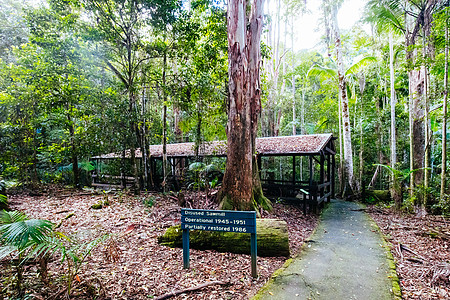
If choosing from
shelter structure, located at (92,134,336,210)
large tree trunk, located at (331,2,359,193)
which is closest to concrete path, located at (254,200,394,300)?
shelter structure, located at (92,134,336,210)

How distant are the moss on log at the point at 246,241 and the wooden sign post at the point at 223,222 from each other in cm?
87

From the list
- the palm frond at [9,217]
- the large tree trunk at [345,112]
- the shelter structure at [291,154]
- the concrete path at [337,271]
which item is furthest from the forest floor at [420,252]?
the palm frond at [9,217]

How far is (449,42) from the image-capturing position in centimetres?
593

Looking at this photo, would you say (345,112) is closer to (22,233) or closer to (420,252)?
(420,252)

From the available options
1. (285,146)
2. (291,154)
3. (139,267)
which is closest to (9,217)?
(139,267)

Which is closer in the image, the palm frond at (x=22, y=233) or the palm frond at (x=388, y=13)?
the palm frond at (x=22, y=233)

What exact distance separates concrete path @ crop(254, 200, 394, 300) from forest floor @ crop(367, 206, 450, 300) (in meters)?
0.27

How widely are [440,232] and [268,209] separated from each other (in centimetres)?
421

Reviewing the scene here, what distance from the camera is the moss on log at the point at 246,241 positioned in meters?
4.35

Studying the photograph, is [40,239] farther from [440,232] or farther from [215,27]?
[215,27]

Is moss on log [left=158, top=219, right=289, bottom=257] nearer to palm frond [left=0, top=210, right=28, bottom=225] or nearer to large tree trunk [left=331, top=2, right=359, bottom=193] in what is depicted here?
palm frond [left=0, top=210, right=28, bottom=225]

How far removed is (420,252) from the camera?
4621 millimetres

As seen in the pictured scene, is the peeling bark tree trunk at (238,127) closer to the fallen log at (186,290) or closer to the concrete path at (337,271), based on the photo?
the concrete path at (337,271)

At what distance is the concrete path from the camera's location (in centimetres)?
311
